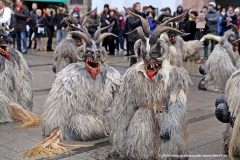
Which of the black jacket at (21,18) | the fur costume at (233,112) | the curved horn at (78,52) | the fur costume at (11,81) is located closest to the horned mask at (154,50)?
the fur costume at (233,112)

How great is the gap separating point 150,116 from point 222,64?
17.2ft

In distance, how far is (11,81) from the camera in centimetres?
689

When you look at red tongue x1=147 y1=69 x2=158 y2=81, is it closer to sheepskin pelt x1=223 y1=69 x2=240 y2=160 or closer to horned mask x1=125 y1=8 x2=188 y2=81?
horned mask x1=125 y1=8 x2=188 y2=81

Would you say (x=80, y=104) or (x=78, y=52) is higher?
(x=78, y=52)

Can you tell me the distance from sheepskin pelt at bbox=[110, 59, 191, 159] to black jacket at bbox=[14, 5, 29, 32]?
38.8ft

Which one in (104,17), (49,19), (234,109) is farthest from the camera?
(49,19)

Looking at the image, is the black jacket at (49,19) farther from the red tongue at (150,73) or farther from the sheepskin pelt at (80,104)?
the red tongue at (150,73)

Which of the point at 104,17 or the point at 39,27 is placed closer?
the point at 104,17

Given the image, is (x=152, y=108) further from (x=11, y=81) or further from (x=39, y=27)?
(x=39, y=27)

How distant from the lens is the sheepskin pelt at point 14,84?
22.0ft

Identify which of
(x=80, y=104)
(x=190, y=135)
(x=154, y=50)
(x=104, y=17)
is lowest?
(x=190, y=135)

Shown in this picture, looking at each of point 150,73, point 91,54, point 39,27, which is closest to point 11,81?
point 91,54

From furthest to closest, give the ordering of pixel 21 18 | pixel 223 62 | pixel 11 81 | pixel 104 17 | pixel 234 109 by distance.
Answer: pixel 104 17 < pixel 21 18 < pixel 223 62 < pixel 11 81 < pixel 234 109

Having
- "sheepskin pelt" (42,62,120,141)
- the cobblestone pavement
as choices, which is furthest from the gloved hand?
"sheepskin pelt" (42,62,120,141)
